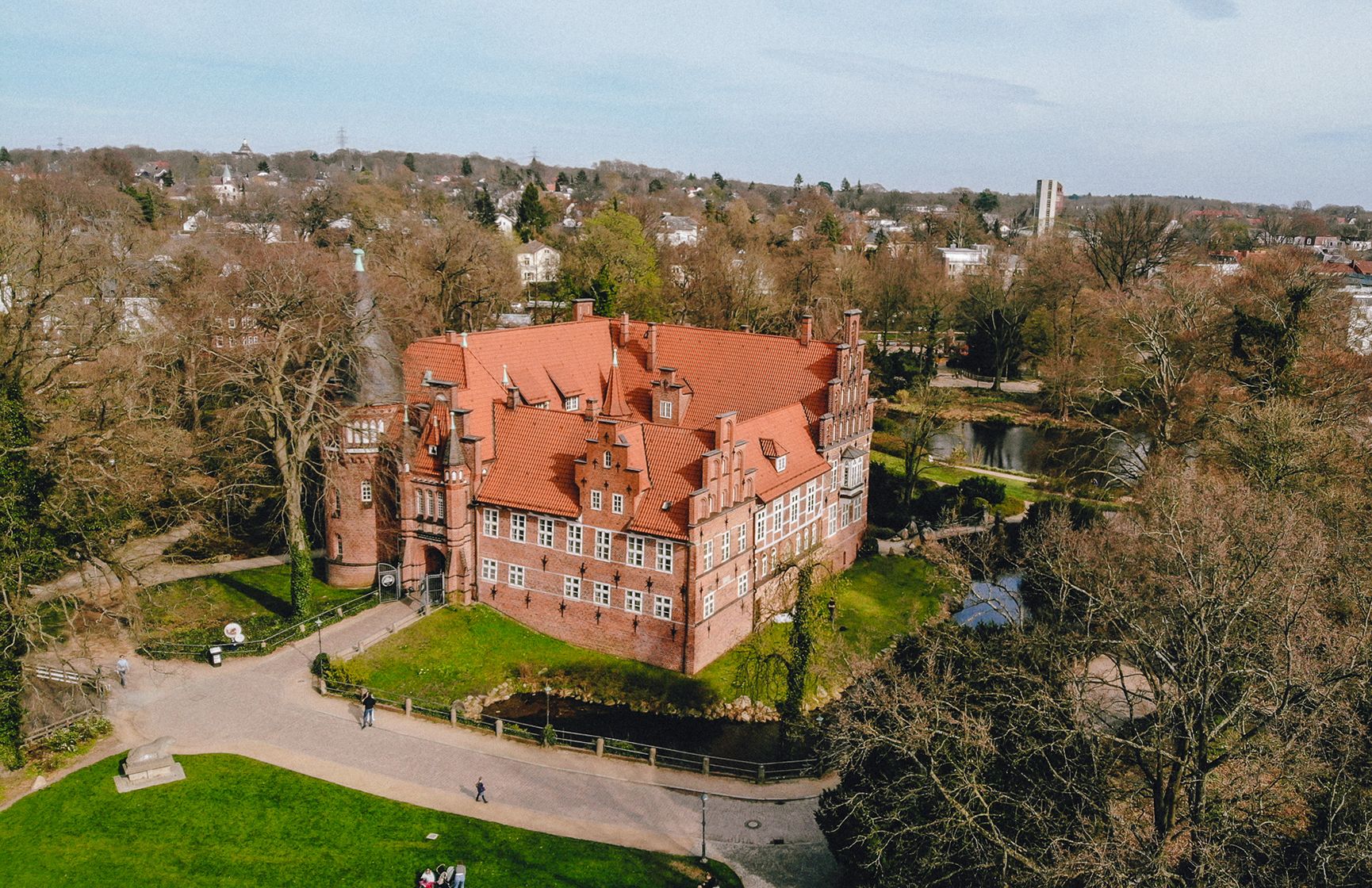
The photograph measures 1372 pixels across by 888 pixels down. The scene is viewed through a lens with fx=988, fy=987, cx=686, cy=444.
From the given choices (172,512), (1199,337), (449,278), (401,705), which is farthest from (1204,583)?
(449,278)

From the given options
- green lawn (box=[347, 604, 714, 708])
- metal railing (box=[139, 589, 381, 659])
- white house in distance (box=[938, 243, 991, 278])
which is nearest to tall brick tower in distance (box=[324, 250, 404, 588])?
metal railing (box=[139, 589, 381, 659])

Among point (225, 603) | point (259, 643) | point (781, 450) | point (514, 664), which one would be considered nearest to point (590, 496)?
point (514, 664)

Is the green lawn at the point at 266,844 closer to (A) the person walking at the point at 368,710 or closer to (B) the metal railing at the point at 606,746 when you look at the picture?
(A) the person walking at the point at 368,710

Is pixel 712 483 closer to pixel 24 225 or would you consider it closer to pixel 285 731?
pixel 285 731

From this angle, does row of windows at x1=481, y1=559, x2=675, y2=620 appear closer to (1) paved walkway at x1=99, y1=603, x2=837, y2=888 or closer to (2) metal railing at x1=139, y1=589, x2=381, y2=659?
(2) metal railing at x1=139, y1=589, x2=381, y2=659

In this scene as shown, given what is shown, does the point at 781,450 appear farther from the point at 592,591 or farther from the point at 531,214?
the point at 531,214
